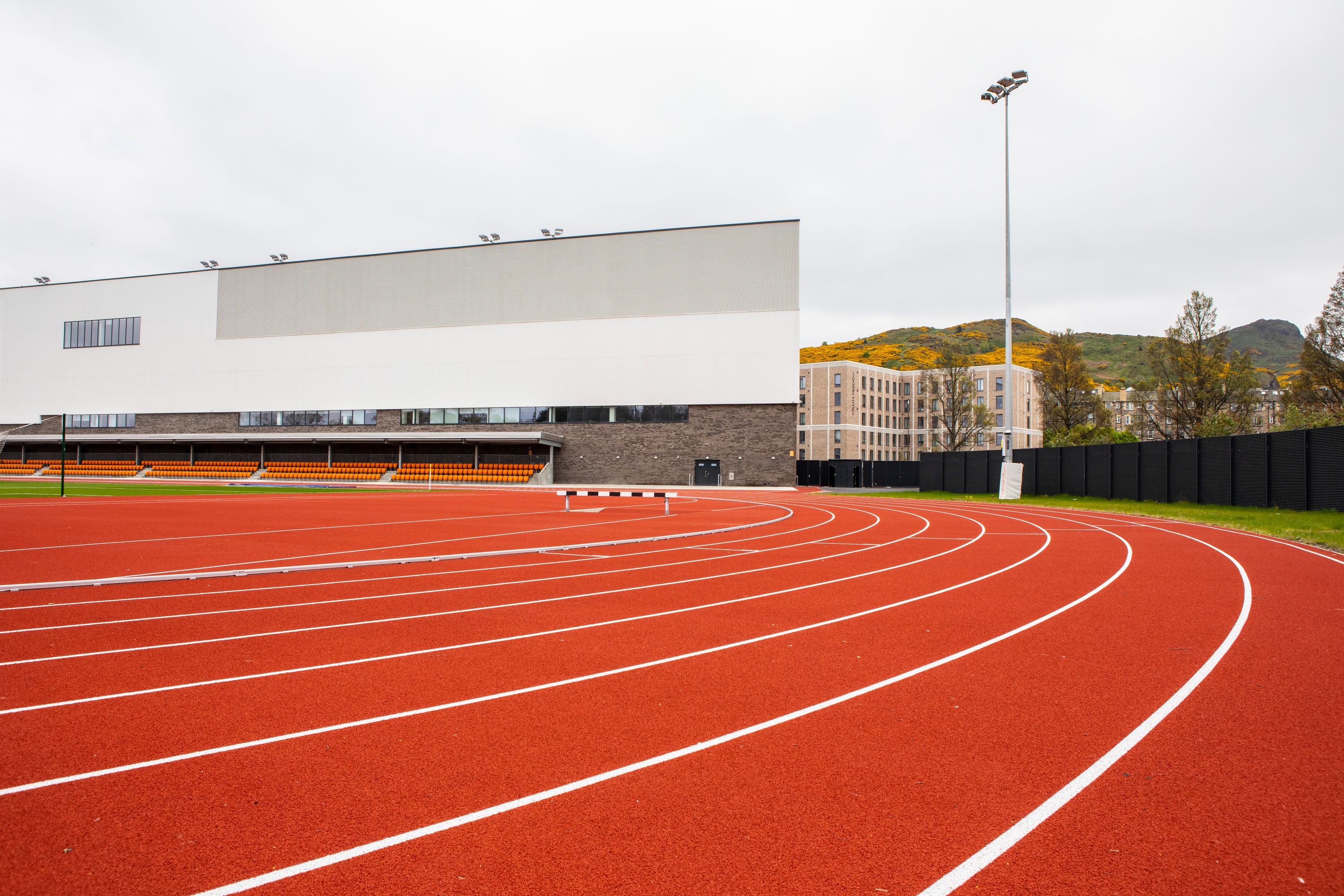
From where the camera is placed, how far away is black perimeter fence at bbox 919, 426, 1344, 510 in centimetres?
1964

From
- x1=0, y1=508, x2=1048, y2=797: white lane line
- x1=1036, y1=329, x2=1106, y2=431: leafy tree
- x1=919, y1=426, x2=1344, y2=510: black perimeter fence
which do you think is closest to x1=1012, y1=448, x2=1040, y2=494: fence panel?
x1=919, y1=426, x2=1344, y2=510: black perimeter fence

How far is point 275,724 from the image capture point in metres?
4.59

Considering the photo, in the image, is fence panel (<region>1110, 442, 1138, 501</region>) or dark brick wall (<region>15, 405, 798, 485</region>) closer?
fence panel (<region>1110, 442, 1138, 501</region>)

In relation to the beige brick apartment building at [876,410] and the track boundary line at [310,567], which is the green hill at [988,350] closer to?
the beige brick apartment building at [876,410]

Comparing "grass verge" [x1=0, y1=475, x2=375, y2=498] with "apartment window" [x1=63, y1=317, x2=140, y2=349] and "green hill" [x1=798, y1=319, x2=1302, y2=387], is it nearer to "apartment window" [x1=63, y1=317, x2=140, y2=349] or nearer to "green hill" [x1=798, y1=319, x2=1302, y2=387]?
"apartment window" [x1=63, y1=317, x2=140, y2=349]

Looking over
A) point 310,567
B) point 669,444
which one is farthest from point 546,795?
point 669,444

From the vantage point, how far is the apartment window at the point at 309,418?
54156 millimetres

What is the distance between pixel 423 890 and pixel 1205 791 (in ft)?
12.2

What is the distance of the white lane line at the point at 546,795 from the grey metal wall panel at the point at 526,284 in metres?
44.1

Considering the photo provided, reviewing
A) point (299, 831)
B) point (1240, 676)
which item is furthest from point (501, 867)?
point (1240, 676)

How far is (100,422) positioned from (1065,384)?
2921 inches

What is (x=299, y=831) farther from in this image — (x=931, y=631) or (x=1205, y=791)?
(x=931, y=631)

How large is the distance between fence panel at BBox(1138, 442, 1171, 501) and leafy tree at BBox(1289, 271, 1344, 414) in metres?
18.4

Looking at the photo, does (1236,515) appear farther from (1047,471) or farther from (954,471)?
(954,471)
